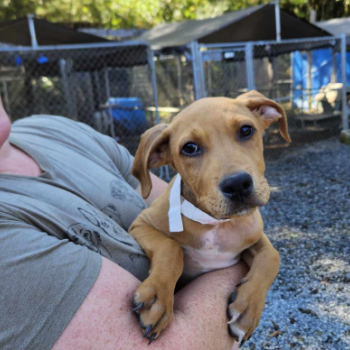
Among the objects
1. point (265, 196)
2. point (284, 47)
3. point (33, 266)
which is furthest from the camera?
point (284, 47)

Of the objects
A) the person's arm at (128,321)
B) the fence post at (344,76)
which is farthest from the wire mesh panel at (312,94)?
the person's arm at (128,321)

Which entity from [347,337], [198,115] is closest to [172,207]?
[198,115]

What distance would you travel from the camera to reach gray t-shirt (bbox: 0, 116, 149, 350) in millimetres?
1243

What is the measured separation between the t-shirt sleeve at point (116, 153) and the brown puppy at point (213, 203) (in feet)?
1.80

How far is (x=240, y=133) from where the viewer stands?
2.00m

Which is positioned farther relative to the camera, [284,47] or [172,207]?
[284,47]

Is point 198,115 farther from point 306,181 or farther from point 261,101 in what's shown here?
point 306,181

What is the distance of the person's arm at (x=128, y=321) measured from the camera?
130cm

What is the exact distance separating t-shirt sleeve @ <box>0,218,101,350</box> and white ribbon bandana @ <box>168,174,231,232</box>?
638 mm

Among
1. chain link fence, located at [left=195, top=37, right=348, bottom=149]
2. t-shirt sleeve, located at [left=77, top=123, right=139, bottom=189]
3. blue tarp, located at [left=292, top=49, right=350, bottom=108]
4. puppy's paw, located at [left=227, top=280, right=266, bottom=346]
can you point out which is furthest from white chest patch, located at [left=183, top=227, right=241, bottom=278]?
blue tarp, located at [left=292, top=49, right=350, bottom=108]

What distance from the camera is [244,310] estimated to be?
1661mm

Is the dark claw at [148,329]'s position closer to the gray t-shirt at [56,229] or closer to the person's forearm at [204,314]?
the person's forearm at [204,314]

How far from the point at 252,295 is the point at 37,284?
94 centimetres

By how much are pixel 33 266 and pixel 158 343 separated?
1.73ft
